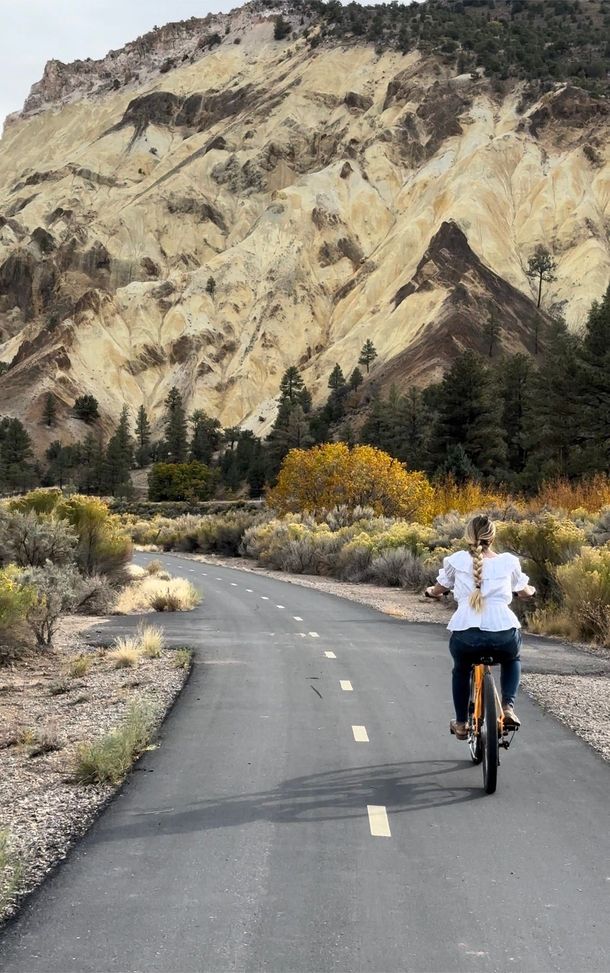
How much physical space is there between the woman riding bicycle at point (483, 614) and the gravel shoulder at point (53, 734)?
2.60 metres

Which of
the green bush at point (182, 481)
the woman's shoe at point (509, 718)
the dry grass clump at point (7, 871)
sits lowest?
the dry grass clump at point (7, 871)

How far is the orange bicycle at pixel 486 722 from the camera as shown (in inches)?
225

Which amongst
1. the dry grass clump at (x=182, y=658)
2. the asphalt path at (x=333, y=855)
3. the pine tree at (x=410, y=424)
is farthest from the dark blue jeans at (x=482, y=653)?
the pine tree at (x=410, y=424)

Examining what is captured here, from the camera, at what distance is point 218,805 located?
555cm

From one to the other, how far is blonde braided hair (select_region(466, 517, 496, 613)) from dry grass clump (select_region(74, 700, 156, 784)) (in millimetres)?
2792

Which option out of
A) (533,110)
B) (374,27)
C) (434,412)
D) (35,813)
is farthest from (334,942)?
(374,27)

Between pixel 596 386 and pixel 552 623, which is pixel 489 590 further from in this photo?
pixel 596 386

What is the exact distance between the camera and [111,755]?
6.20 metres

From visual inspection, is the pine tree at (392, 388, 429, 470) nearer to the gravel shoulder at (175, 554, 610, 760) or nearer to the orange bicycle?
the gravel shoulder at (175, 554, 610, 760)

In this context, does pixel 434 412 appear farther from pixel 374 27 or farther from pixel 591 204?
pixel 374 27

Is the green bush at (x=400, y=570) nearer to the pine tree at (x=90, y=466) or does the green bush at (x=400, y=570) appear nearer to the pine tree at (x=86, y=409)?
the pine tree at (x=90, y=466)

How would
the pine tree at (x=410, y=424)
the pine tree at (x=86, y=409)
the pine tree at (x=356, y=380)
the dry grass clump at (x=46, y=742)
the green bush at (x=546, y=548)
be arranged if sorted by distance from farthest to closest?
1. the pine tree at (x=86, y=409)
2. the pine tree at (x=356, y=380)
3. the pine tree at (x=410, y=424)
4. the green bush at (x=546, y=548)
5. the dry grass clump at (x=46, y=742)

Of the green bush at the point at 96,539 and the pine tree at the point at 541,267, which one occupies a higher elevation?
the pine tree at the point at 541,267

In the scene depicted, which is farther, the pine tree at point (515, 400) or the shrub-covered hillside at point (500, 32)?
the shrub-covered hillside at point (500, 32)
